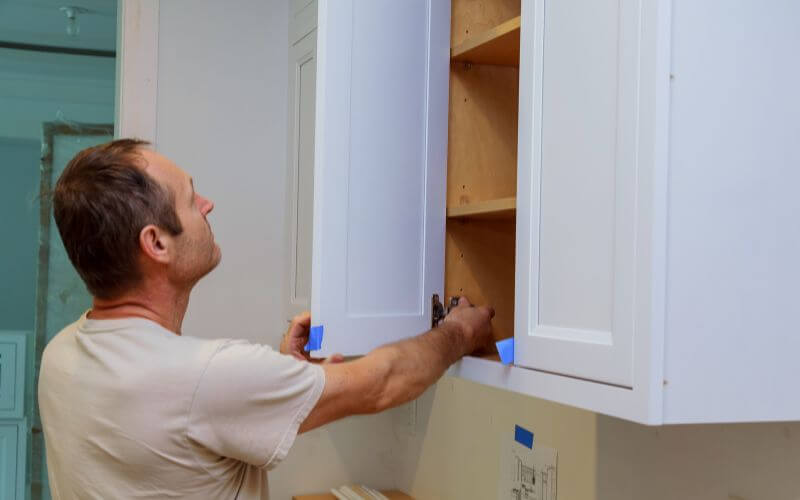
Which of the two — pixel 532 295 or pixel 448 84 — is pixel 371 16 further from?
pixel 532 295

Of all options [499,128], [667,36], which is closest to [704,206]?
[667,36]

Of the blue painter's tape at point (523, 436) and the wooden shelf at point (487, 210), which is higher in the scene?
A: the wooden shelf at point (487, 210)

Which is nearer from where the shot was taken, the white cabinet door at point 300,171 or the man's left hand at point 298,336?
the man's left hand at point 298,336

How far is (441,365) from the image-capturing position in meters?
1.55

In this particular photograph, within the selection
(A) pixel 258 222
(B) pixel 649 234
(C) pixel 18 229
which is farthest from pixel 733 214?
(C) pixel 18 229

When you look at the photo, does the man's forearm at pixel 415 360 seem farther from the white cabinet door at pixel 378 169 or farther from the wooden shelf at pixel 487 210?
the wooden shelf at pixel 487 210

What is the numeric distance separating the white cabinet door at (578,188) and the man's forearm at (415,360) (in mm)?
177

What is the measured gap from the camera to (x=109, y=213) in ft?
4.49

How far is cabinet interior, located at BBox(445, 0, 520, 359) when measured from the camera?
5.58ft

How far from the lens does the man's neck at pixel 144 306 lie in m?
1.41

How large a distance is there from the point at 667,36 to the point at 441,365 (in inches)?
27.1

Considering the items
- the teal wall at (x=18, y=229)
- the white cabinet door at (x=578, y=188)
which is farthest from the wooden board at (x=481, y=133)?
the teal wall at (x=18, y=229)

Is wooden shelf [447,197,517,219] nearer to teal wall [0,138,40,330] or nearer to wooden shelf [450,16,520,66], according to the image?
wooden shelf [450,16,520,66]

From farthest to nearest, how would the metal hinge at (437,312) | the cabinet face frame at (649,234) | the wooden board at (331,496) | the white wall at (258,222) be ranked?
the wooden board at (331,496) → the white wall at (258,222) → the metal hinge at (437,312) → the cabinet face frame at (649,234)
